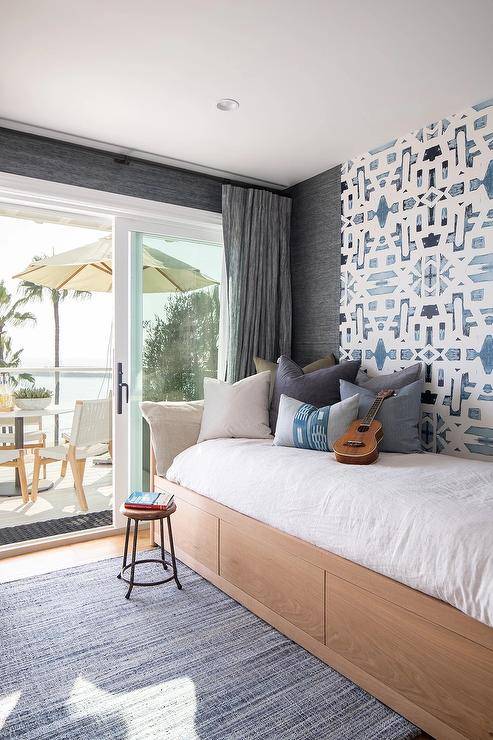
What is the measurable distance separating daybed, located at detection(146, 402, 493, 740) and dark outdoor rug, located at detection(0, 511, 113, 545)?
4.14 feet

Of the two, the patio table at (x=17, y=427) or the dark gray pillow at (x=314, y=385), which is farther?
the patio table at (x=17, y=427)

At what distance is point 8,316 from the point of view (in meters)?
4.92

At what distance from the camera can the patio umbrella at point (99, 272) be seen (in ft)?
12.3

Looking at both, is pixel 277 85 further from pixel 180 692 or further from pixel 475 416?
pixel 180 692

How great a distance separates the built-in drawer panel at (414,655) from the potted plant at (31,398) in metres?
3.14

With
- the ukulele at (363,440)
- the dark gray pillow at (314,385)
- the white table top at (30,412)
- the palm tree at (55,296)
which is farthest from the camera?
the palm tree at (55,296)

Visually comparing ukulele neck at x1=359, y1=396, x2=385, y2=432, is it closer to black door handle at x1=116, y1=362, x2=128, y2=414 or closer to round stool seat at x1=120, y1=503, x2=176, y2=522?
round stool seat at x1=120, y1=503, x2=176, y2=522

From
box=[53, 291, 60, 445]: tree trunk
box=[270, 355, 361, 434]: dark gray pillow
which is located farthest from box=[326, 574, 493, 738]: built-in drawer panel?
box=[53, 291, 60, 445]: tree trunk

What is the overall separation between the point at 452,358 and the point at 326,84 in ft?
5.04

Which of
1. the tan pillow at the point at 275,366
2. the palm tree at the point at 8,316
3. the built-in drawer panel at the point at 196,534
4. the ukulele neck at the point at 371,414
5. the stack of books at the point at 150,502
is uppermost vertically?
the palm tree at the point at 8,316

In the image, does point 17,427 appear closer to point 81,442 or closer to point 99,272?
point 81,442

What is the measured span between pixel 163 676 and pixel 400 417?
1584 mm

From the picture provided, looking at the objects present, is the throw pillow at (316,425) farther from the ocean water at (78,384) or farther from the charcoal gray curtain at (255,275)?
the ocean water at (78,384)

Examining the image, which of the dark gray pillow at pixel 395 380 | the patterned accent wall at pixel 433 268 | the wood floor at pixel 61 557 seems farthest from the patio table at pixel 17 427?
the dark gray pillow at pixel 395 380
